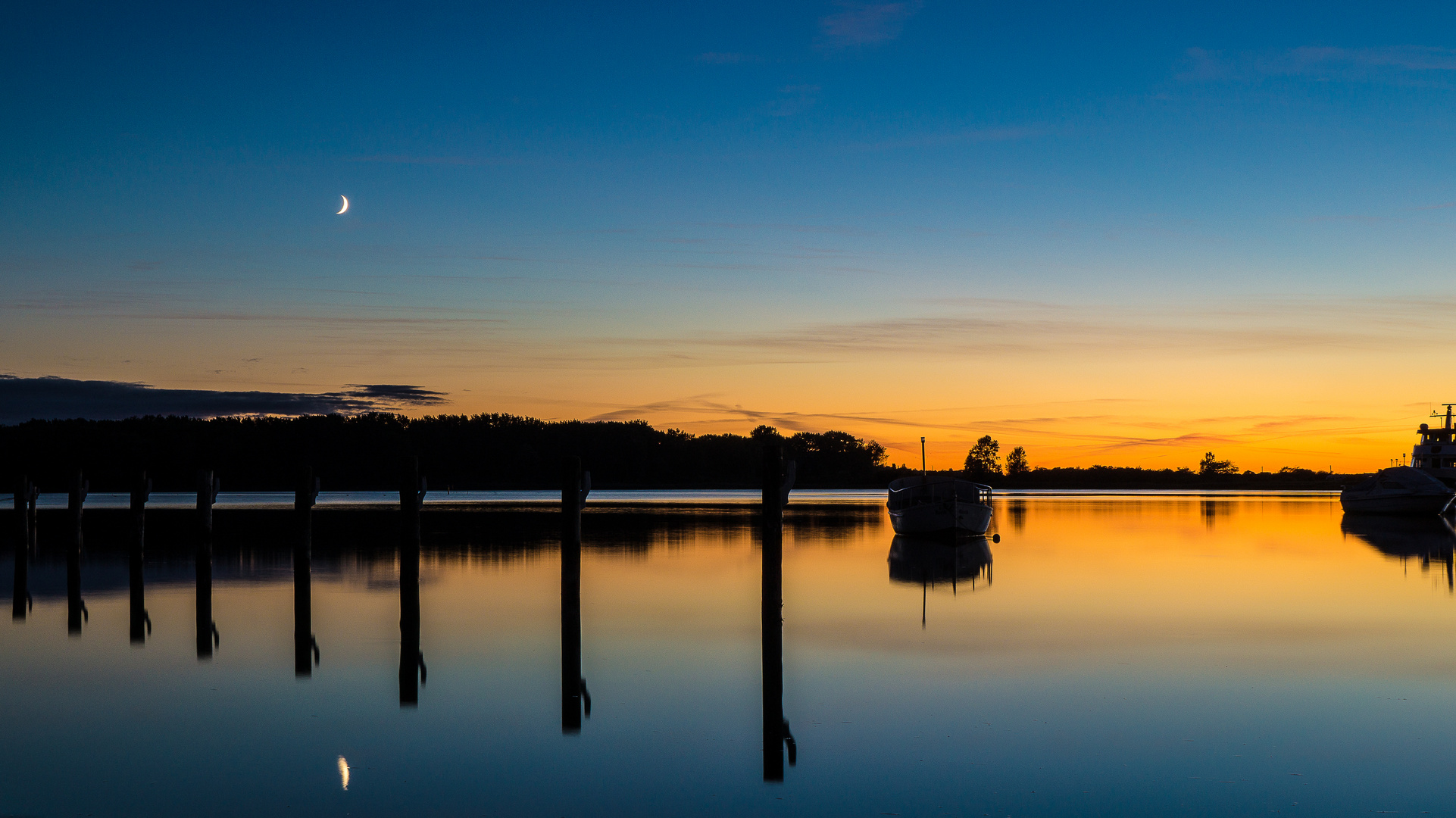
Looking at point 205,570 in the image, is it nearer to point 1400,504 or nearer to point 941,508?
point 941,508

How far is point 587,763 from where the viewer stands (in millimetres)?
11008

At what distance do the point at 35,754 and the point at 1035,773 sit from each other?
9.77 m

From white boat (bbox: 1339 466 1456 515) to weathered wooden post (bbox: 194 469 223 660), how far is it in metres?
60.5

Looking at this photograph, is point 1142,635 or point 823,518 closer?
point 1142,635

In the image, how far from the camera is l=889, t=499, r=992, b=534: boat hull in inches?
1660

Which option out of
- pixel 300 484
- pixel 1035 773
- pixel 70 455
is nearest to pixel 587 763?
pixel 1035 773

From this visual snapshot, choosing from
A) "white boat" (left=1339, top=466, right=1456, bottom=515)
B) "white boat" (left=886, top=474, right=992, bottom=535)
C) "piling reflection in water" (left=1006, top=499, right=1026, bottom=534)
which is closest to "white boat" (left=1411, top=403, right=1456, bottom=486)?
"white boat" (left=1339, top=466, right=1456, bottom=515)

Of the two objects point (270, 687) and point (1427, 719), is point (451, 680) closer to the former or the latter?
point (270, 687)

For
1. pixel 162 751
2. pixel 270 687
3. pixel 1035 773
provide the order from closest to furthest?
pixel 1035 773 → pixel 162 751 → pixel 270 687

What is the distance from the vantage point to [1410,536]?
4784cm

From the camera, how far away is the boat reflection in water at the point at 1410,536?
1400 inches

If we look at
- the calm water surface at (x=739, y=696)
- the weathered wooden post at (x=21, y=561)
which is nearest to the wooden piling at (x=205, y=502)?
the calm water surface at (x=739, y=696)

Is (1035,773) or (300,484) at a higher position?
(300,484)

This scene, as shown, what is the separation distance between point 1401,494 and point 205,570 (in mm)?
61784
